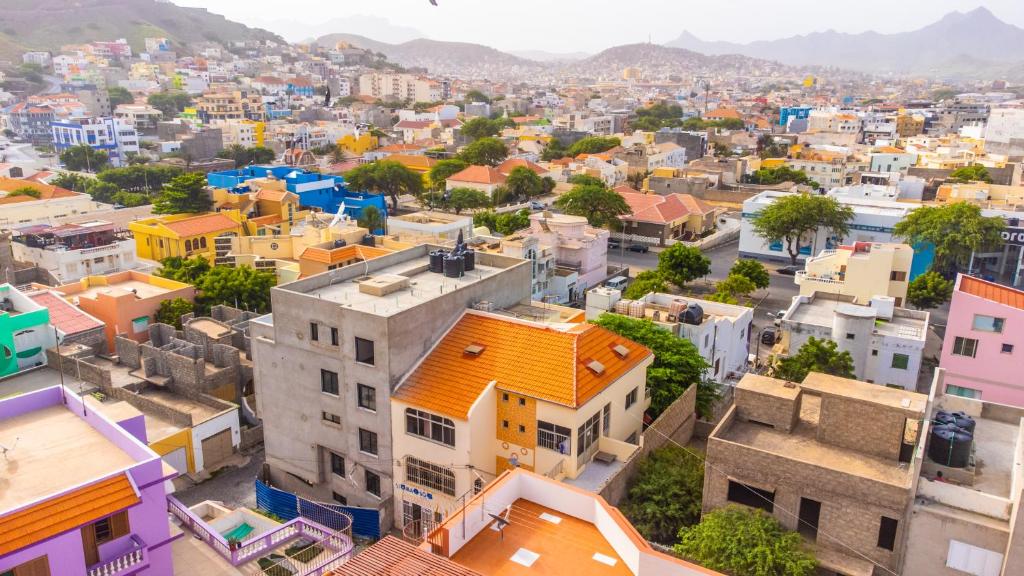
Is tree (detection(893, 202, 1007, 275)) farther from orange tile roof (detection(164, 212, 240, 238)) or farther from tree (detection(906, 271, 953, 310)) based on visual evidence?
orange tile roof (detection(164, 212, 240, 238))

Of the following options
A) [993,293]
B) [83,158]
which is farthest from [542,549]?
[83,158]

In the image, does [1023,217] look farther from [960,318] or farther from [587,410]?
→ [587,410]

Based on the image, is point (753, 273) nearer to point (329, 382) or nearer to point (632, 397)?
point (632, 397)

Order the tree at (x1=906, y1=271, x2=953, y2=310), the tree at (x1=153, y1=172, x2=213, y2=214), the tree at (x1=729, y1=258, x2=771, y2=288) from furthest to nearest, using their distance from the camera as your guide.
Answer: the tree at (x1=153, y1=172, x2=213, y2=214) < the tree at (x1=729, y1=258, x2=771, y2=288) < the tree at (x1=906, y1=271, x2=953, y2=310)

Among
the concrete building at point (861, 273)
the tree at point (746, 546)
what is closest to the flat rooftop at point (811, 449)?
the tree at point (746, 546)

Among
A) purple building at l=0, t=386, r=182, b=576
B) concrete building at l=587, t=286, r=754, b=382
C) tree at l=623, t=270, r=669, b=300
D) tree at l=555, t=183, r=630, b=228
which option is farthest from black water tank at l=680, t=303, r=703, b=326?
tree at l=555, t=183, r=630, b=228

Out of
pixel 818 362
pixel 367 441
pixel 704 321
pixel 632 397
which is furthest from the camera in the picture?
pixel 704 321
